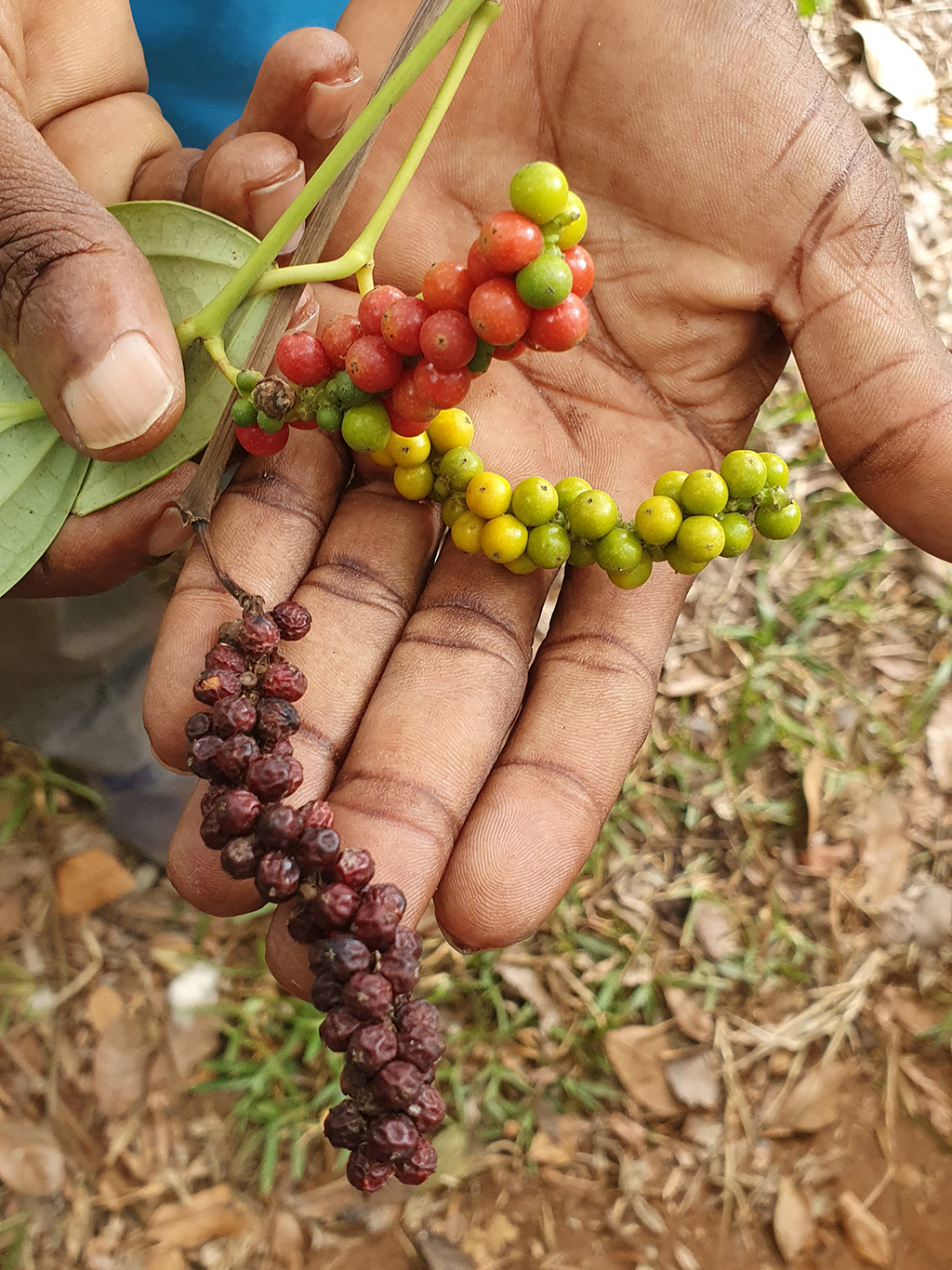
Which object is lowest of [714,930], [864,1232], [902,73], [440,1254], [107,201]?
[440,1254]

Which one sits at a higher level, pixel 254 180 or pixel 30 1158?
pixel 254 180

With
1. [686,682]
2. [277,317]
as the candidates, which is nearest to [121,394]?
[277,317]

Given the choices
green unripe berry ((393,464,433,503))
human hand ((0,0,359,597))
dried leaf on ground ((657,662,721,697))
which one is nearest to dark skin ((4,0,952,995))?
green unripe berry ((393,464,433,503))

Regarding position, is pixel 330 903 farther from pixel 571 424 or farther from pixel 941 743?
pixel 941 743

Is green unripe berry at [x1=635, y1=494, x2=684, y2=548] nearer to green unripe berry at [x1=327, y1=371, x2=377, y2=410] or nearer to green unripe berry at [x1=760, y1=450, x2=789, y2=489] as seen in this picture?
green unripe berry at [x1=760, y1=450, x2=789, y2=489]

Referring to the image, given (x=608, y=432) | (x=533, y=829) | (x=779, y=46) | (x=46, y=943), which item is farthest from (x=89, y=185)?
(x=46, y=943)

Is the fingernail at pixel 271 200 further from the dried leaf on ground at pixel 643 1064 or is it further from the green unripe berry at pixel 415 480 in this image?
the dried leaf on ground at pixel 643 1064
